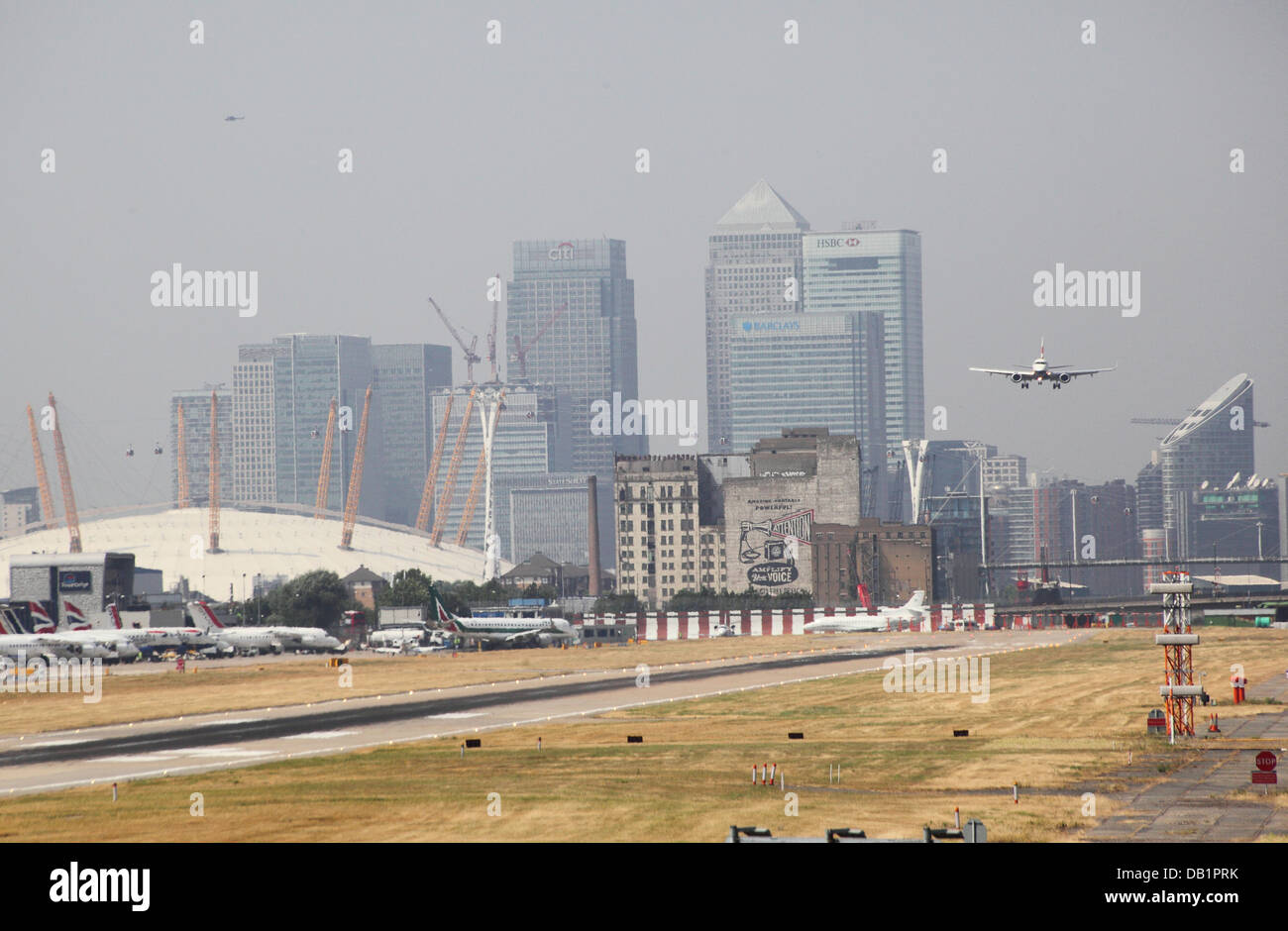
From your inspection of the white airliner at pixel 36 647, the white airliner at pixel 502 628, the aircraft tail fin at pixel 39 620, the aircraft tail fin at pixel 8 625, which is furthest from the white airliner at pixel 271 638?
the white airliner at pixel 36 647

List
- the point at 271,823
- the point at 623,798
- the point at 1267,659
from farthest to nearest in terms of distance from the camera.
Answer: the point at 1267,659, the point at 623,798, the point at 271,823

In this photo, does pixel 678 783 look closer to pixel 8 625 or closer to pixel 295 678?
pixel 295 678

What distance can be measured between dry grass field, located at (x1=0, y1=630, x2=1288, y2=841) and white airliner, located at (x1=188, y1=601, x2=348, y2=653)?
11240cm

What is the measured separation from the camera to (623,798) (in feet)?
Result: 169

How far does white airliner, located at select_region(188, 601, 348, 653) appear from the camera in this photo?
189 m

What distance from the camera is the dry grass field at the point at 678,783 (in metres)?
45.8

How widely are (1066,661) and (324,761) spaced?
7960cm

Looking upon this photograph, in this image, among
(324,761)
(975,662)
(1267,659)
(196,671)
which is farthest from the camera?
(196,671)

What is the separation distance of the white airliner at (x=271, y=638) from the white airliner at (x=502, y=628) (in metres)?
15.5

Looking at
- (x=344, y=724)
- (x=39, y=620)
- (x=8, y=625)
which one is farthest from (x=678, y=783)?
(x=39, y=620)
